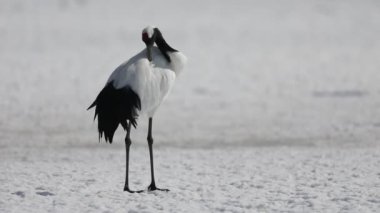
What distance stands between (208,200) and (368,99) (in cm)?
1000

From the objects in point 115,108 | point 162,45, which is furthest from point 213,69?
point 115,108

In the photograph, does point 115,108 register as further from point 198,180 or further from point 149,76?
point 198,180

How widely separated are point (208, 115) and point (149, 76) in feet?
24.4

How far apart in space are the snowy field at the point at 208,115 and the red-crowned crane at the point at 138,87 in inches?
32.8

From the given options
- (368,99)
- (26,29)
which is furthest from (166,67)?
(26,29)

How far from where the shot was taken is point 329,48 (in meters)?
26.2

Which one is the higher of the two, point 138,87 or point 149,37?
point 149,37

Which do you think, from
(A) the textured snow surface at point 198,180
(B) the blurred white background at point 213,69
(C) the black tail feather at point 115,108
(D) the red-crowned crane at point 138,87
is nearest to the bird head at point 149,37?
(D) the red-crowned crane at point 138,87

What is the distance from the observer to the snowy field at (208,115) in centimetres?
762

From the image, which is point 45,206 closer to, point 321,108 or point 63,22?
point 321,108

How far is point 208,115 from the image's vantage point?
49.2 ft

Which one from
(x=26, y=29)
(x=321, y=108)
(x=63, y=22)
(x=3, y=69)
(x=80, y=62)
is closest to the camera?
(x=321, y=108)

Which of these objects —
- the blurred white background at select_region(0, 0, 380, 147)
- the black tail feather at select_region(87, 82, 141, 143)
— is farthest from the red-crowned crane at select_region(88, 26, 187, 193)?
the blurred white background at select_region(0, 0, 380, 147)

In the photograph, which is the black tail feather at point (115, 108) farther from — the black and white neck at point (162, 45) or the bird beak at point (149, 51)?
the black and white neck at point (162, 45)
